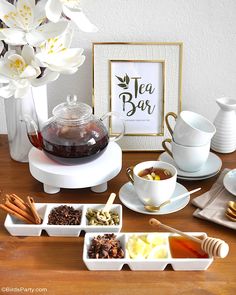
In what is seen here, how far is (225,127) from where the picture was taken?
1.46 meters

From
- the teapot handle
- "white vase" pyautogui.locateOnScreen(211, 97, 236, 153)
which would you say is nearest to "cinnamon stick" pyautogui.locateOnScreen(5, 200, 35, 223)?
the teapot handle

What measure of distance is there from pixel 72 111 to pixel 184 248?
17.0 inches

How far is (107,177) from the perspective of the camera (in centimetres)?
127

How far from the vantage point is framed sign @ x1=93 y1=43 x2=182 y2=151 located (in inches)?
56.4

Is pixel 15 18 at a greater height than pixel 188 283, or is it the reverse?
pixel 15 18

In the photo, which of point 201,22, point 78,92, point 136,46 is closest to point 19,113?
point 78,92

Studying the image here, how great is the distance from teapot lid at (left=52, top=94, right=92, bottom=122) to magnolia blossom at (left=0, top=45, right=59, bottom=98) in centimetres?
9

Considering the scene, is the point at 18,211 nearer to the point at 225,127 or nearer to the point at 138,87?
the point at 138,87

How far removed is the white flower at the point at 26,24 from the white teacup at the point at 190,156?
41 cm

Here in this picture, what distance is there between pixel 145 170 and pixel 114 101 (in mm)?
283

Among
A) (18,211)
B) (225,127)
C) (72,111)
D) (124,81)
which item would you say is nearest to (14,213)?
(18,211)

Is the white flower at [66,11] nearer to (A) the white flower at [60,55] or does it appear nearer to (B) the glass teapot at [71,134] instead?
(A) the white flower at [60,55]

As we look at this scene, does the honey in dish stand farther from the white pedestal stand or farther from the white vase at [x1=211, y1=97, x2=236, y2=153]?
the white vase at [x1=211, y1=97, x2=236, y2=153]

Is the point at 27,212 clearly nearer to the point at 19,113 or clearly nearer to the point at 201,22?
the point at 19,113
